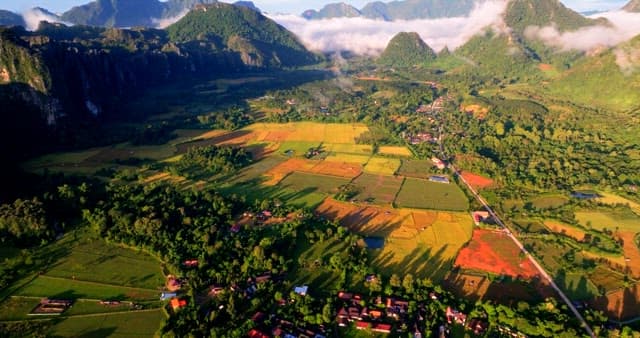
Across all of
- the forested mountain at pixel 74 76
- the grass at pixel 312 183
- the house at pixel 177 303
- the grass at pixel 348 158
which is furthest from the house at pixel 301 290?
the forested mountain at pixel 74 76

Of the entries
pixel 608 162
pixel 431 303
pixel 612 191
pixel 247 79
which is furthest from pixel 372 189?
pixel 247 79

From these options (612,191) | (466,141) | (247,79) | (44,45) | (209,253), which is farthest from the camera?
(247,79)

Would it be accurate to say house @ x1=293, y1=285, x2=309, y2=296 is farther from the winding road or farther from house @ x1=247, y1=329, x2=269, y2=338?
the winding road

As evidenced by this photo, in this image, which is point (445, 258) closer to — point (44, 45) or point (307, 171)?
Answer: point (307, 171)

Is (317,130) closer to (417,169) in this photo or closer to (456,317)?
(417,169)

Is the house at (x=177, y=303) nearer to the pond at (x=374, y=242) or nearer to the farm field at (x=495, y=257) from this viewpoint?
the pond at (x=374, y=242)

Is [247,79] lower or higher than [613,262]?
higher
